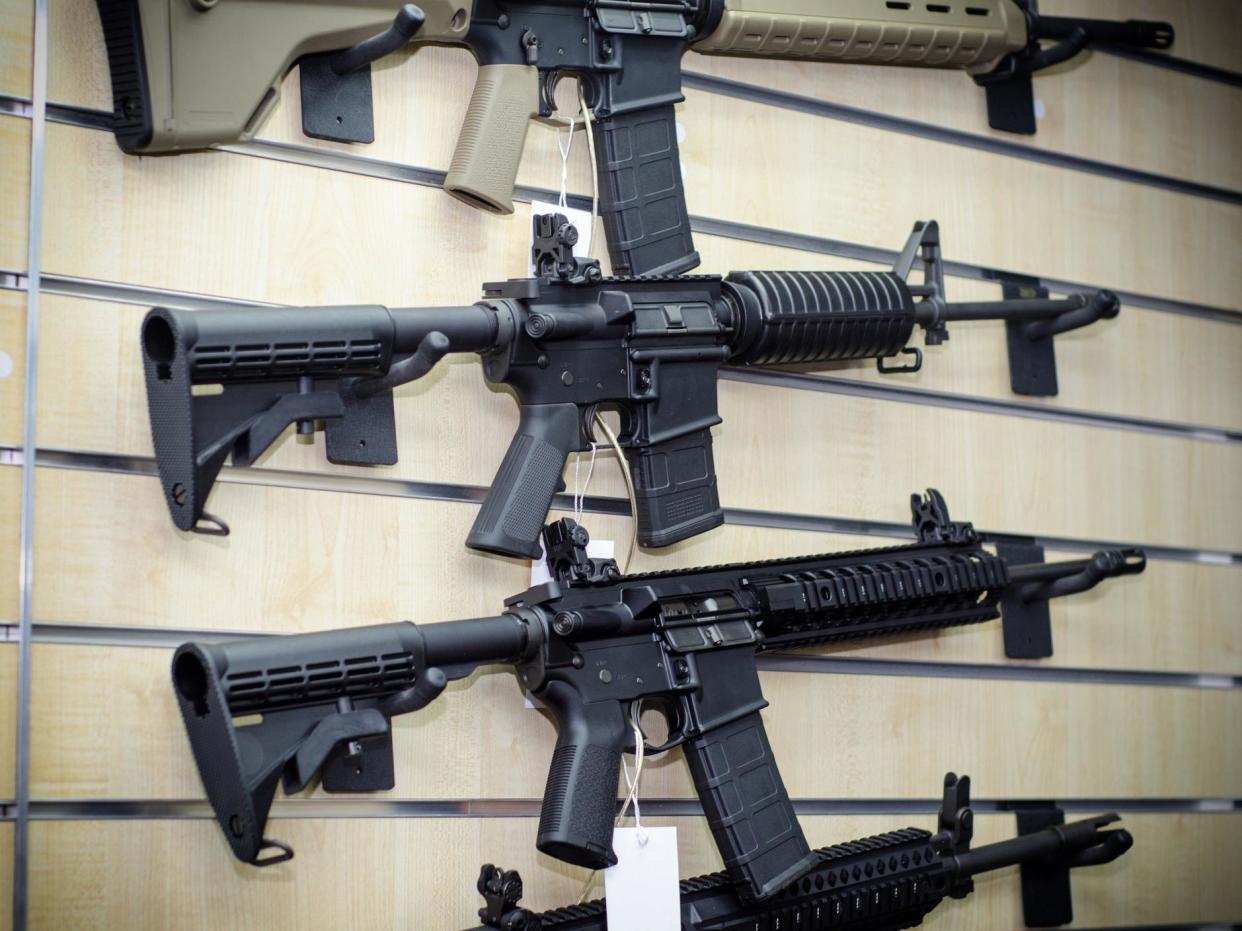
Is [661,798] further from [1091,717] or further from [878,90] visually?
[878,90]

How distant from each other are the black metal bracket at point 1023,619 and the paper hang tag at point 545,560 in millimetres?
959

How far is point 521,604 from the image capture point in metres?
2.08

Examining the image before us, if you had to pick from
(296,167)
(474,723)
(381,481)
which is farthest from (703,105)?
(474,723)

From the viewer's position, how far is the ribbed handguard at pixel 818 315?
2330mm

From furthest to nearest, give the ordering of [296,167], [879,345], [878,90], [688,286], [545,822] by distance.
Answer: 1. [878,90]
2. [879,345]
3. [688,286]
4. [296,167]
5. [545,822]

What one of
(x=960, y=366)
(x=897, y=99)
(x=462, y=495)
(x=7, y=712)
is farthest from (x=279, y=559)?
(x=897, y=99)

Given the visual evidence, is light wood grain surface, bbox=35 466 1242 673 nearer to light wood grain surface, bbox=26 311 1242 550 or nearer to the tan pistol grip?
light wood grain surface, bbox=26 311 1242 550

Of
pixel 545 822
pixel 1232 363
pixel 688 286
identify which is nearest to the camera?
pixel 545 822

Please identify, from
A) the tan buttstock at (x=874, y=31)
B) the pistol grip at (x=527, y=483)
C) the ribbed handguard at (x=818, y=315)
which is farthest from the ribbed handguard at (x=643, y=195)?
the pistol grip at (x=527, y=483)

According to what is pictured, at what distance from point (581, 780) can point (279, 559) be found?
0.57 metres

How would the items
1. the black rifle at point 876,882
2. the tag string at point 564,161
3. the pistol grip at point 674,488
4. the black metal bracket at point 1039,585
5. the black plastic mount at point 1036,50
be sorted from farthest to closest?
the black plastic mount at point 1036,50 < the black metal bracket at point 1039,585 < the tag string at point 564,161 < the pistol grip at point 674,488 < the black rifle at point 876,882

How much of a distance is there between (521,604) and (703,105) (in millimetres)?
1066

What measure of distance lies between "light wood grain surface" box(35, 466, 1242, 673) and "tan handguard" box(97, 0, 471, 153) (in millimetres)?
508

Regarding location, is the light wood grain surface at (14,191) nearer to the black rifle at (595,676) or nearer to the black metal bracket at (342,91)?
the black metal bracket at (342,91)
